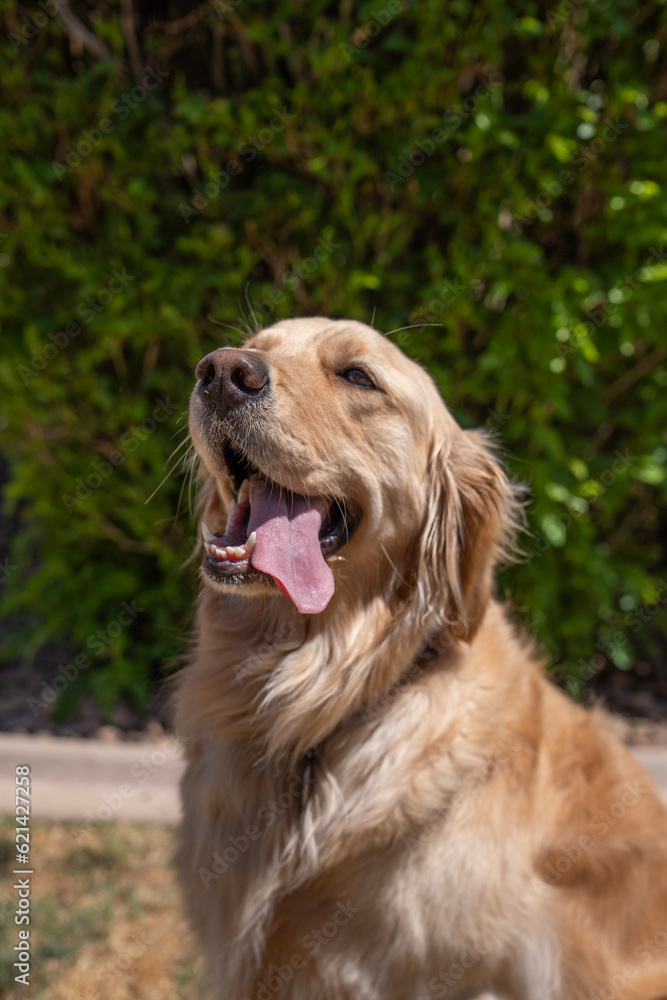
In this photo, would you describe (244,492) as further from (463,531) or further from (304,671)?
(463,531)

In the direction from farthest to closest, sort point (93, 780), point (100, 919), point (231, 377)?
point (93, 780) → point (100, 919) → point (231, 377)

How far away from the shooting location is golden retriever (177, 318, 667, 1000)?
1857 millimetres

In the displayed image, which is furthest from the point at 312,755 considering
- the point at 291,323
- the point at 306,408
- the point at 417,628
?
the point at 291,323

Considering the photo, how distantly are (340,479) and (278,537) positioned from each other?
0.75ft

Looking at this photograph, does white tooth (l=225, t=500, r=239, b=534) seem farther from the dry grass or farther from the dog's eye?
the dry grass

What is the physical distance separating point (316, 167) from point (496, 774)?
2555 mm

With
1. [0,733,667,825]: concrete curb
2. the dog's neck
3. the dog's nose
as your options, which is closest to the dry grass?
[0,733,667,825]: concrete curb

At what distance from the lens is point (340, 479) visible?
1.94 metres

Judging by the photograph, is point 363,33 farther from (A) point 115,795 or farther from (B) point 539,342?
(A) point 115,795

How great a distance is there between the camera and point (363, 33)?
10.5 ft

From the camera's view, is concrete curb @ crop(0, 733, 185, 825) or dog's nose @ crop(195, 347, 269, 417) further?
concrete curb @ crop(0, 733, 185, 825)

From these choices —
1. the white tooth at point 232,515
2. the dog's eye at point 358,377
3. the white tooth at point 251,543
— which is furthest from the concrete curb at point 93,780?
the dog's eye at point 358,377

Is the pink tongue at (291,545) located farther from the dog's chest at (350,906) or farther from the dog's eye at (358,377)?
the dog's chest at (350,906)

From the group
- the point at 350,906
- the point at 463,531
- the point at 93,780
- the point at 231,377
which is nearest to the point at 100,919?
the point at 93,780
